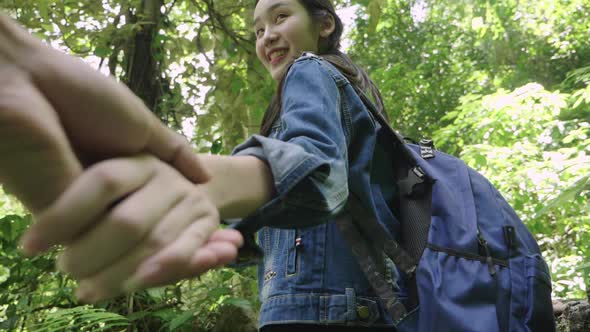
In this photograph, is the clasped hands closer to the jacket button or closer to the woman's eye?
the jacket button

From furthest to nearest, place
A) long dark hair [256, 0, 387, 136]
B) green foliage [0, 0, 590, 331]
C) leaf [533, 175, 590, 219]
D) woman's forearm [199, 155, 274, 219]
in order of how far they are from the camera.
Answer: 1. green foliage [0, 0, 590, 331]
2. leaf [533, 175, 590, 219]
3. long dark hair [256, 0, 387, 136]
4. woman's forearm [199, 155, 274, 219]

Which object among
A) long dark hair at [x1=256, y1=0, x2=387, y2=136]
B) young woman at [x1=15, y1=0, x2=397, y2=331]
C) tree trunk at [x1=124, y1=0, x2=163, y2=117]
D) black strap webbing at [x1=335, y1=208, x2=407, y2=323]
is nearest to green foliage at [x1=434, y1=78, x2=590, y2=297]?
tree trunk at [x1=124, y1=0, x2=163, y2=117]

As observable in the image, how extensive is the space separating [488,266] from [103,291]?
70 cm

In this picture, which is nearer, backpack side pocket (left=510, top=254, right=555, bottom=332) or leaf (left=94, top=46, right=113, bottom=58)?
backpack side pocket (left=510, top=254, right=555, bottom=332)

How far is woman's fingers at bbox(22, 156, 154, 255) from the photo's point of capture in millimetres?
374

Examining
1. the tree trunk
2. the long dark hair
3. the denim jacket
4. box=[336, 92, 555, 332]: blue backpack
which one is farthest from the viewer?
the tree trunk

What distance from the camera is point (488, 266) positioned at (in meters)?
0.92

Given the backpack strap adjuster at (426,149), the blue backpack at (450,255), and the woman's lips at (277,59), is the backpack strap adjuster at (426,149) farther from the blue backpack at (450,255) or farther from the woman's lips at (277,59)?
the woman's lips at (277,59)

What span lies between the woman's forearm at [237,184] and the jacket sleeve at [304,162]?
1 cm

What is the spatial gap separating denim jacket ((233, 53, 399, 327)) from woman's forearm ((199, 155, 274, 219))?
1.3 inches

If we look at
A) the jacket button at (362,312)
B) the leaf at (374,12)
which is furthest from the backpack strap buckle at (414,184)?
the leaf at (374,12)

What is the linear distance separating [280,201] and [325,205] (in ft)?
0.20

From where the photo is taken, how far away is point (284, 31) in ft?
4.26

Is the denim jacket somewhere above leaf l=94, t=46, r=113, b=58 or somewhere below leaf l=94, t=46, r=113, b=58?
below
